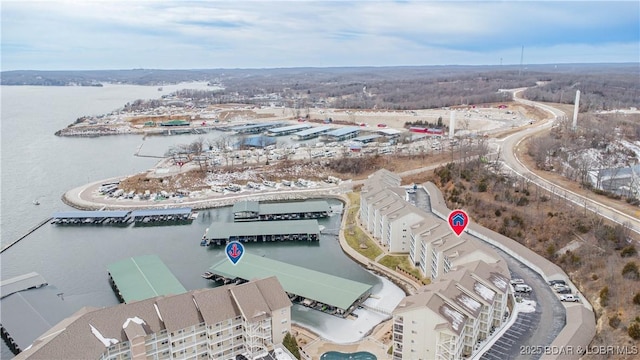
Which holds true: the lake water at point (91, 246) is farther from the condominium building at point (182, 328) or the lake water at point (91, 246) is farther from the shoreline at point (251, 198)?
the condominium building at point (182, 328)

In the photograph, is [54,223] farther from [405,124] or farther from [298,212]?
[405,124]

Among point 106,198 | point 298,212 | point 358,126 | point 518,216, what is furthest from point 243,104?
point 518,216

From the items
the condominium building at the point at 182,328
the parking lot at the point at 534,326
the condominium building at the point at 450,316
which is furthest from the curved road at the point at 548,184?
the condominium building at the point at 182,328

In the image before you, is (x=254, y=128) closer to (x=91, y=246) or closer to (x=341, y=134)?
(x=341, y=134)

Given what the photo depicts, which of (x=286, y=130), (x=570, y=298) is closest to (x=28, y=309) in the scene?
(x=570, y=298)

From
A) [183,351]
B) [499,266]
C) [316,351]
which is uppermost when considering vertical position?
[499,266]

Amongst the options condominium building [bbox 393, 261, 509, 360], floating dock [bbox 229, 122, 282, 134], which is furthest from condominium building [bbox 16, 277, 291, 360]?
floating dock [bbox 229, 122, 282, 134]
